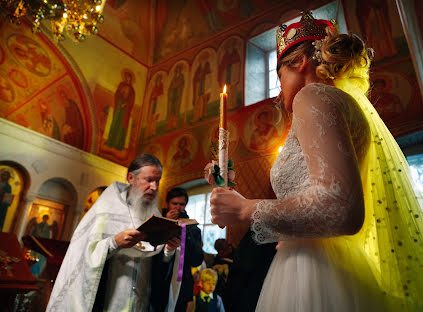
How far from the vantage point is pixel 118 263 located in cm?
256

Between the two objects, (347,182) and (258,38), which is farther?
(258,38)

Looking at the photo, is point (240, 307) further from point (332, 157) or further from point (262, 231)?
point (332, 157)

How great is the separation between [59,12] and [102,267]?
479 centimetres

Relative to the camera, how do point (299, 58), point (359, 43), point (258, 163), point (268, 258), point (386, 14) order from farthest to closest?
point (258, 163) < point (386, 14) < point (268, 258) < point (299, 58) < point (359, 43)

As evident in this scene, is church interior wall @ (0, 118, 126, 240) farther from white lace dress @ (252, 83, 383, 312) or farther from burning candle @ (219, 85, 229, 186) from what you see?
white lace dress @ (252, 83, 383, 312)

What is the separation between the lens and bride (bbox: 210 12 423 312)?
897mm

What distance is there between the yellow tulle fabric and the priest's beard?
220 cm

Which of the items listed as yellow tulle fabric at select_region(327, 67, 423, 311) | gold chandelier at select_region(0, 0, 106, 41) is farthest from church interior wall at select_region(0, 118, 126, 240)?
yellow tulle fabric at select_region(327, 67, 423, 311)

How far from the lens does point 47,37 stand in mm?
9703

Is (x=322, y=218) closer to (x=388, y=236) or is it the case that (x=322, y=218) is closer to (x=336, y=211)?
(x=336, y=211)

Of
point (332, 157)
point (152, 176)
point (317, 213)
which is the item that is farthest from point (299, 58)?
point (152, 176)

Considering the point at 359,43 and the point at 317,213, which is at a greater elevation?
the point at 359,43

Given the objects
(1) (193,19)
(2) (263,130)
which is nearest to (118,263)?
(2) (263,130)

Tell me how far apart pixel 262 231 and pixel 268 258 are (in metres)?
1.16
